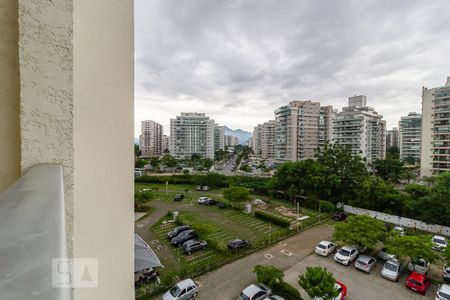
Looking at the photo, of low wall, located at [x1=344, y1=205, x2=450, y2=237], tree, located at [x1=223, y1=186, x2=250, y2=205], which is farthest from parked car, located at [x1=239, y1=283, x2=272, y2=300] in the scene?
low wall, located at [x1=344, y1=205, x2=450, y2=237]

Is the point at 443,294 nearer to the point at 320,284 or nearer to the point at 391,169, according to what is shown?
the point at 320,284

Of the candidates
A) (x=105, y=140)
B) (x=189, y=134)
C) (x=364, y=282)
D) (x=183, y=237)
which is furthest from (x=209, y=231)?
(x=189, y=134)

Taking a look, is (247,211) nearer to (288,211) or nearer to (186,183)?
(288,211)

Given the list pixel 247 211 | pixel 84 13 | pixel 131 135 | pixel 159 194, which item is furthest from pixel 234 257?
pixel 159 194

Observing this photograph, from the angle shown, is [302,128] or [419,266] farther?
[302,128]

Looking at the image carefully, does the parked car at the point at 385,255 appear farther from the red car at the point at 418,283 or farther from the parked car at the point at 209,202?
the parked car at the point at 209,202

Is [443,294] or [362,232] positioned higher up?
[362,232]
